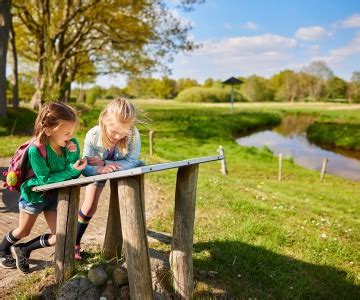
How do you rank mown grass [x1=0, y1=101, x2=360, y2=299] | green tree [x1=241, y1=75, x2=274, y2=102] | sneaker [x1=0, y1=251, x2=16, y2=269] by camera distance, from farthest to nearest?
green tree [x1=241, y1=75, x2=274, y2=102]
mown grass [x1=0, y1=101, x2=360, y2=299]
sneaker [x1=0, y1=251, x2=16, y2=269]

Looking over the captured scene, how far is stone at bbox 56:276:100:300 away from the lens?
402cm

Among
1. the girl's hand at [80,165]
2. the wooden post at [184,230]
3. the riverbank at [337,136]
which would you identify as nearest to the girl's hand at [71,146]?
the girl's hand at [80,165]

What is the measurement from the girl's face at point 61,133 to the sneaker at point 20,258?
1.48m

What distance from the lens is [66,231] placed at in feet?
13.8

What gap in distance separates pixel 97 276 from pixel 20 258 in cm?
118

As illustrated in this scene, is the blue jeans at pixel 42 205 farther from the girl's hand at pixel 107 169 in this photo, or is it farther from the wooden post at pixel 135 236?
the wooden post at pixel 135 236

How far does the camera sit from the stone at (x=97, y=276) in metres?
4.19

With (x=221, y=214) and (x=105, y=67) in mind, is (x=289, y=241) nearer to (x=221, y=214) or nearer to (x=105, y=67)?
(x=221, y=214)

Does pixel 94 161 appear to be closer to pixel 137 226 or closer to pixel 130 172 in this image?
pixel 137 226

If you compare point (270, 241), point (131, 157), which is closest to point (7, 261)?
point (131, 157)

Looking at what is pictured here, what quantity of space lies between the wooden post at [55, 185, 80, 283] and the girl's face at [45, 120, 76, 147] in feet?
1.72

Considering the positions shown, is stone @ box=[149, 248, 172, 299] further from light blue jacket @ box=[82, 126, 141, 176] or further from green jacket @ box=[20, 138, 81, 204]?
green jacket @ box=[20, 138, 81, 204]

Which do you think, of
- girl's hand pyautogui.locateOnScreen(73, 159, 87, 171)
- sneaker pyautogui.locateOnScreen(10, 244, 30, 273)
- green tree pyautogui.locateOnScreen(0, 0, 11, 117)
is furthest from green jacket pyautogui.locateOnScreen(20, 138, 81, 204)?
green tree pyautogui.locateOnScreen(0, 0, 11, 117)

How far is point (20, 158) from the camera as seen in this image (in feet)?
13.8
